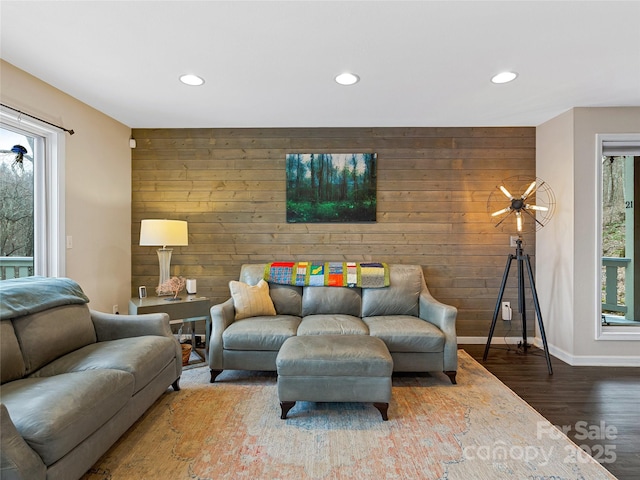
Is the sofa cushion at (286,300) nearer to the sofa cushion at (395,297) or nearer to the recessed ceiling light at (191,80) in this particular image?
the sofa cushion at (395,297)

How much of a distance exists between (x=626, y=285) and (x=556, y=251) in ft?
2.82

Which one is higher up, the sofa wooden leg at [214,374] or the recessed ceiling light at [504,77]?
the recessed ceiling light at [504,77]

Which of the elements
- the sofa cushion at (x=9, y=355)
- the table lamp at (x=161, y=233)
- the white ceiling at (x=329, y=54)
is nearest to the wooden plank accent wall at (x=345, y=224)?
the white ceiling at (x=329, y=54)

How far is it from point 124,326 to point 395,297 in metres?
2.41

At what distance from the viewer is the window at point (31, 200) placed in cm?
Result: 264

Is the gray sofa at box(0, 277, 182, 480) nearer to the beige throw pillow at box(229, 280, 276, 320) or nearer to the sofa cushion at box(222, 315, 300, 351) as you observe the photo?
the sofa cushion at box(222, 315, 300, 351)

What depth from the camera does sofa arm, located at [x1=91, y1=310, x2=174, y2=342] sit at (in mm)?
2629

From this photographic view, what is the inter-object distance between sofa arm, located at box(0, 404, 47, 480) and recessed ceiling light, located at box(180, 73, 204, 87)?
235cm

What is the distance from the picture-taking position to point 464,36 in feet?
6.98

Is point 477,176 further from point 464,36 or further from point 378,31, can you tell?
point 378,31

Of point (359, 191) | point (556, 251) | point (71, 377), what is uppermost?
point (359, 191)

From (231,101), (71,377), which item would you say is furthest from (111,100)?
(71,377)

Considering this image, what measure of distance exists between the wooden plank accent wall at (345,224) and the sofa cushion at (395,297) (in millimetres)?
427

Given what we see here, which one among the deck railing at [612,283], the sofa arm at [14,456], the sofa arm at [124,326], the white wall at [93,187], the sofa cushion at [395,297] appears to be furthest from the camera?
the deck railing at [612,283]
